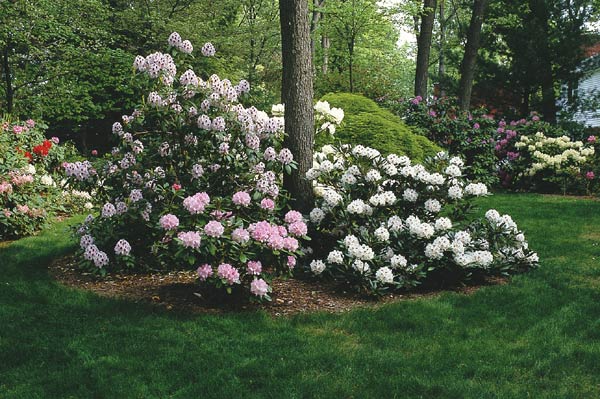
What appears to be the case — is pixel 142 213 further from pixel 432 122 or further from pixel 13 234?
pixel 432 122

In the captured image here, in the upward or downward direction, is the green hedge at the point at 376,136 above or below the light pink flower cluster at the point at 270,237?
above

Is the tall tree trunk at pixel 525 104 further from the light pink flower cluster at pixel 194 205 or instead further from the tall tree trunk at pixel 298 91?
the light pink flower cluster at pixel 194 205

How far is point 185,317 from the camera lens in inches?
172

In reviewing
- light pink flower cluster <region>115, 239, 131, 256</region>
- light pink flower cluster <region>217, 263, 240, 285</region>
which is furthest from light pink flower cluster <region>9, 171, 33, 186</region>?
light pink flower cluster <region>217, 263, 240, 285</region>

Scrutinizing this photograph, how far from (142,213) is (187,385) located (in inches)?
78.9

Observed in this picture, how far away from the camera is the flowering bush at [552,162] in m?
11.2

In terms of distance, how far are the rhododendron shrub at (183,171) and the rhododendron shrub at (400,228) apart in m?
0.63

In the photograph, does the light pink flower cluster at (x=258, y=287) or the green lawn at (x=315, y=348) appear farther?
the light pink flower cluster at (x=258, y=287)

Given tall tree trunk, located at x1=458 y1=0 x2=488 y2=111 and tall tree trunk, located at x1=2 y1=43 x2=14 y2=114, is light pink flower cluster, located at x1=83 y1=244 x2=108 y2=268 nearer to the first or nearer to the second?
tall tree trunk, located at x1=2 y1=43 x2=14 y2=114

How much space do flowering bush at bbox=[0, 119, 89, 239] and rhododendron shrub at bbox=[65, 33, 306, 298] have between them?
2487 millimetres

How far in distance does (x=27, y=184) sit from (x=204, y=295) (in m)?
4.21

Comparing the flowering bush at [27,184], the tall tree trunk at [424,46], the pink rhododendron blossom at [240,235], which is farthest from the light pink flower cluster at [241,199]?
the tall tree trunk at [424,46]

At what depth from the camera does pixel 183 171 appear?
17.0 ft

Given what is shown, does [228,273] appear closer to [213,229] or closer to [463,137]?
[213,229]
